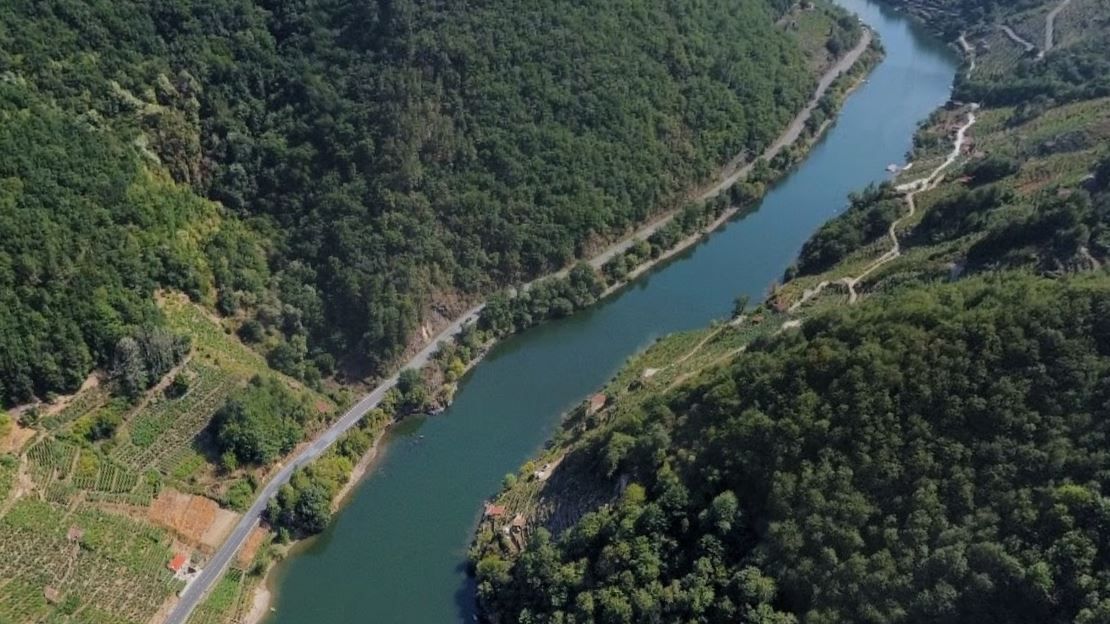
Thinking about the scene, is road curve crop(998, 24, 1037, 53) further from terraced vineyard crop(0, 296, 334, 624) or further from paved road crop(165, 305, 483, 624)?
terraced vineyard crop(0, 296, 334, 624)

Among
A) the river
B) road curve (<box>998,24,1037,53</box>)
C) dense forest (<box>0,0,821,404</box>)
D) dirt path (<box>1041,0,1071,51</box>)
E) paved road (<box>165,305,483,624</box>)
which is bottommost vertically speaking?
the river

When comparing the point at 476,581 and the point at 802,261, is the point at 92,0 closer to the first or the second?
the point at 476,581

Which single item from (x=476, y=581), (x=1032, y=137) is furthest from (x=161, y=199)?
(x=1032, y=137)

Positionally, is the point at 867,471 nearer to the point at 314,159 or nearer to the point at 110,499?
the point at 110,499

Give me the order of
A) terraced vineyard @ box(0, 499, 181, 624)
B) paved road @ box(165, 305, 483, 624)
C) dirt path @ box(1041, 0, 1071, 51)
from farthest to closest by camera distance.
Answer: dirt path @ box(1041, 0, 1071, 51)
paved road @ box(165, 305, 483, 624)
terraced vineyard @ box(0, 499, 181, 624)

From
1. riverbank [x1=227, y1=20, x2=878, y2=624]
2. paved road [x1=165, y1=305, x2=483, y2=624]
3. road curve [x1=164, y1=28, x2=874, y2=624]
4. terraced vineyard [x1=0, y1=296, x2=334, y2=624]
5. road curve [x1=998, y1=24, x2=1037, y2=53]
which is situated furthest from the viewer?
road curve [x1=998, y1=24, x2=1037, y2=53]

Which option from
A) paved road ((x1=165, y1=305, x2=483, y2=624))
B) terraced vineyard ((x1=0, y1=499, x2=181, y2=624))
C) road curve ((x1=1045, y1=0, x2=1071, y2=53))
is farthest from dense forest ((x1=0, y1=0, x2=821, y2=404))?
road curve ((x1=1045, y1=0, x2=1071, y2=53))

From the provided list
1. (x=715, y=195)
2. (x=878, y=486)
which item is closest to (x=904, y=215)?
(x=715, y=195)
